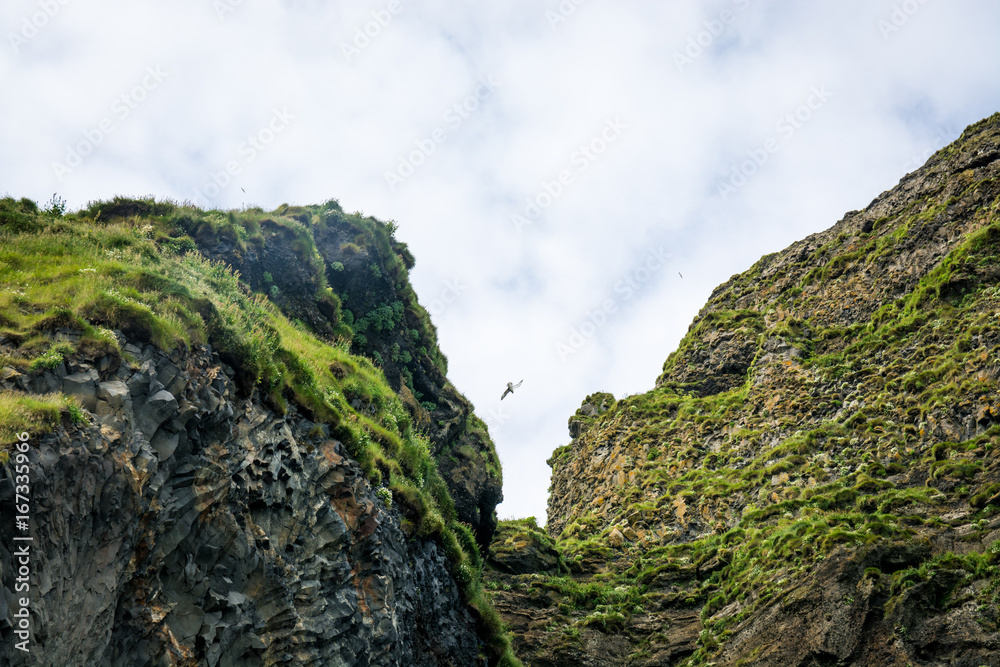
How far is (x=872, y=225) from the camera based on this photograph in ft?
146

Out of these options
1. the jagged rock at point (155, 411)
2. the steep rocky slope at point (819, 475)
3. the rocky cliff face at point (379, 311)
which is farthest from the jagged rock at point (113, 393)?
the steep rocky slope at point (819, 475)

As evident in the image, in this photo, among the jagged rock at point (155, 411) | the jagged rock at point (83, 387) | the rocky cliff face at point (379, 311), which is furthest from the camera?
the rocky cliff face at point (379, 311)

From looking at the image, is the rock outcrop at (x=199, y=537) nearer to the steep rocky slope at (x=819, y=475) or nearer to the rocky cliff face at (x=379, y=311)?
the rocky cliff face at (x=379, y=311)

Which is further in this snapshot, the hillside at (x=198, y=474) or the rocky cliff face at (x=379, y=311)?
the rocky cliff face at (x=379, y=311)

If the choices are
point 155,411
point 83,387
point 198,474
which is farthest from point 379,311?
point 83,387

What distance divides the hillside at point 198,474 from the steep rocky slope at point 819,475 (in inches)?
355

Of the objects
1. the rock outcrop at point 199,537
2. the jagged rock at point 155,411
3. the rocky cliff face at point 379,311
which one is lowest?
the rock outcrop at point 199,537

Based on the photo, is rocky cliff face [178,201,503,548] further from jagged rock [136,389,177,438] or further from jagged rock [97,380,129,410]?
jagged rock [97,380,129,410]

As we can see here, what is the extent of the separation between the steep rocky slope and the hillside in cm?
901

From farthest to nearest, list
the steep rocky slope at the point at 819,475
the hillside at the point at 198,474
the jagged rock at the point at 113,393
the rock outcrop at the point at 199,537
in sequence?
1. the steep rocky slope at the point at 819,475
2. the jagged rock at the point at 113,393
3. the hillside at the point at 198,474
4. the rock outcrop at the point at 199,537

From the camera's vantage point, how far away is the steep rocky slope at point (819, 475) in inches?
829

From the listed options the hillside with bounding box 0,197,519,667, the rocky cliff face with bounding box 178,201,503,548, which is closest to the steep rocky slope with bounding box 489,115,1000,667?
the rocky cliff face with bounding box 178,201,503,548

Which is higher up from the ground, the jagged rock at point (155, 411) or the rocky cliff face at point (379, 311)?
the rocky cliff face at point (379, 311)

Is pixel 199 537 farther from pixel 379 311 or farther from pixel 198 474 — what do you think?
pixel 379 311
